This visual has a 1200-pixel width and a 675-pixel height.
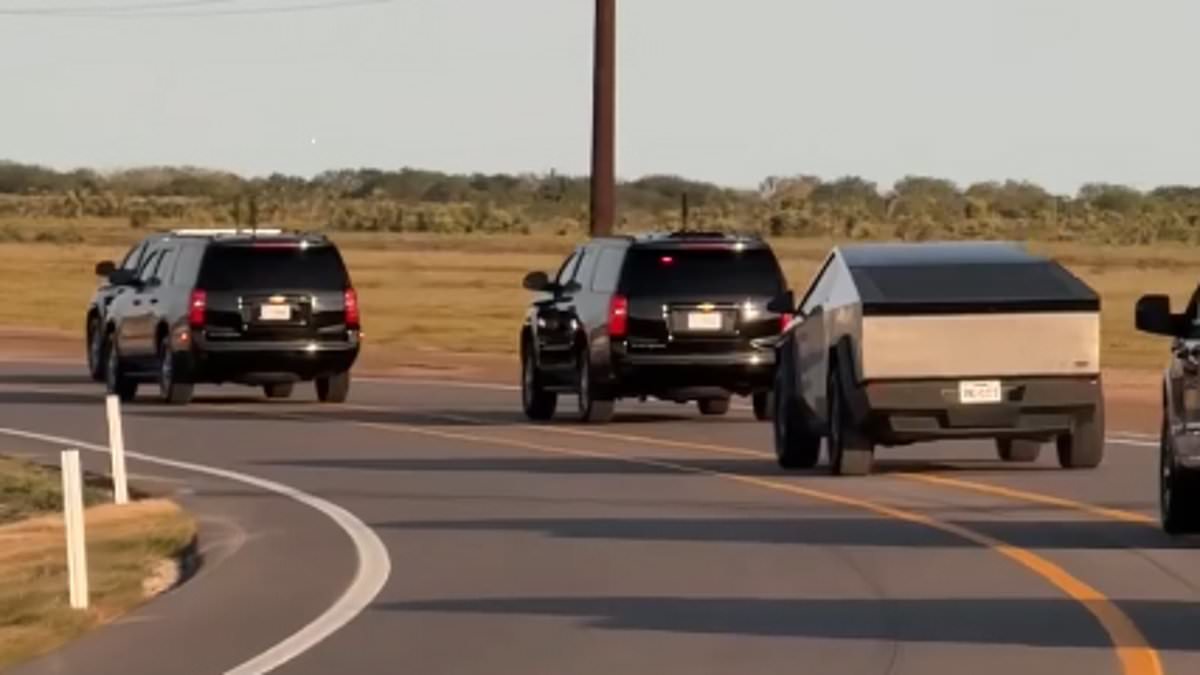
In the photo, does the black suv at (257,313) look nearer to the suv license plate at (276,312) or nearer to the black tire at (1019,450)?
the suv license plate at (276,312)

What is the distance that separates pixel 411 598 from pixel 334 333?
20154 millimetres

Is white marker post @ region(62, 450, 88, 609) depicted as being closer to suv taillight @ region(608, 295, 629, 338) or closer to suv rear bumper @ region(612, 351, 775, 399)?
suv rear bumper @ region(612, 351, 775, 399)

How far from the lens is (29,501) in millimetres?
27250

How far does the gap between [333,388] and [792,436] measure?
1266 cm

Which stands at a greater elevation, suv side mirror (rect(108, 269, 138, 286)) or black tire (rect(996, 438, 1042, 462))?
suv side mirror (rect(108, 269, 138, 286))

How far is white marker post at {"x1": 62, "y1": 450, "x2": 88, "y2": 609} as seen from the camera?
60.1ft

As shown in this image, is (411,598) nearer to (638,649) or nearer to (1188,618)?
(638,649)

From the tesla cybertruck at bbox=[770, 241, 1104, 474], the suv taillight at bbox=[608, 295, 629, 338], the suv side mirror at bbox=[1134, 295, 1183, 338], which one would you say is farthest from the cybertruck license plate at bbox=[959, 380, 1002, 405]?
the suv taillight at bbox=[608, 295, 629, 338]

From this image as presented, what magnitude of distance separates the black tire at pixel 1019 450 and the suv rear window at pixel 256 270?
11.2m

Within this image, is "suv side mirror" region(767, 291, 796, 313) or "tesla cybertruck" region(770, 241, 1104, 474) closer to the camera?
"tesla cybertruck" region(770, 241, 1104, 474)

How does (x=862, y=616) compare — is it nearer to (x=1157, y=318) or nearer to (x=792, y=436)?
(x=1157, y=318)

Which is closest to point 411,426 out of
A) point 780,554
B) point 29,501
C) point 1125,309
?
point 29,501

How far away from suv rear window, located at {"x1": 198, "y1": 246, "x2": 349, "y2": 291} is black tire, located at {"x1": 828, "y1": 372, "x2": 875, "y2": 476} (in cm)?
1226

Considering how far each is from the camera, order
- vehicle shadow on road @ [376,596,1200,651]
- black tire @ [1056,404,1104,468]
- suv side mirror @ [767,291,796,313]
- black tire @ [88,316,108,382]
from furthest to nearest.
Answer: black tire @ [88,316,108,382] < suv side mirror @ [767,291,796,313] < black tire @ [1056,404,1104,468] < vehicle shadow on road @ [376,596,1200,651]
